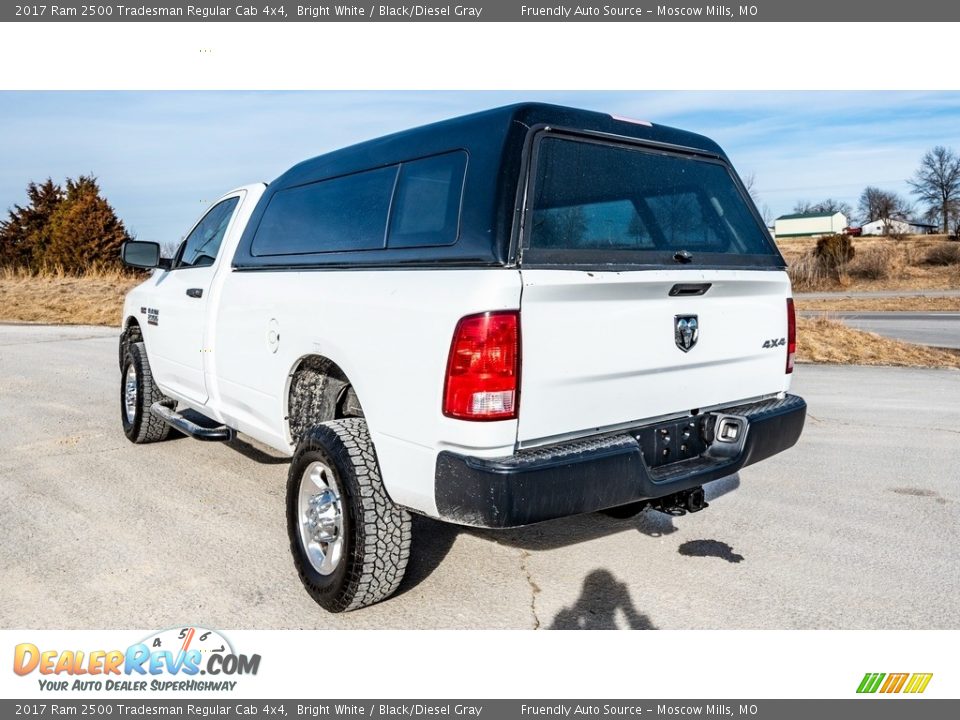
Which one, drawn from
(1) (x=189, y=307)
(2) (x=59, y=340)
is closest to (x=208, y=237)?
(1) (x=189, y=307)

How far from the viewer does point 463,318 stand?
294 centimetres

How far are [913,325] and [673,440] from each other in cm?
1670

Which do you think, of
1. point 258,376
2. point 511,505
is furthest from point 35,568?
point 511,505

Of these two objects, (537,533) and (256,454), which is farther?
(256,454)

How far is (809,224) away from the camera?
10575 cm

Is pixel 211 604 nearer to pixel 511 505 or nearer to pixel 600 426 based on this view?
pixel 511 505

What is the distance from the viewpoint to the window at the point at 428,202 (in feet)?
10.9

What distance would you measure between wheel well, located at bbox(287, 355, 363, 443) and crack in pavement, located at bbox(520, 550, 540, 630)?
113cm

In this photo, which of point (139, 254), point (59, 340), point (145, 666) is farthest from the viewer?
point (59, 340)

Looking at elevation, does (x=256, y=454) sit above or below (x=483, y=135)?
below

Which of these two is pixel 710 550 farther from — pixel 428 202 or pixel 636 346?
pixel 428 202

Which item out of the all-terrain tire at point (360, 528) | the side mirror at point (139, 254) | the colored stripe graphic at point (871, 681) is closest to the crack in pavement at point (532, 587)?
the all-terrain tire at point (360, 528)

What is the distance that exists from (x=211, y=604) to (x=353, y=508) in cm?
85

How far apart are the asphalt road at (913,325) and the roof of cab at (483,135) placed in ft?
37.4
